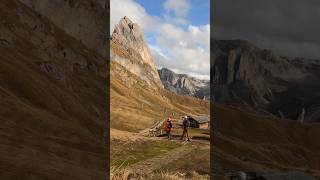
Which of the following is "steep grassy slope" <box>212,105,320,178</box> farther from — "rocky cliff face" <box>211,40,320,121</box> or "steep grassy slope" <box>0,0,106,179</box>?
"steep grassy slope" <box>0,0,106,179</box>

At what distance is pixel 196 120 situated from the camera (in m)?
81.6

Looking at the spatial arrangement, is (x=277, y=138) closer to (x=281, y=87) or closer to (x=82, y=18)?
(x=82, y=18)

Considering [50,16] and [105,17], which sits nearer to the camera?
[50,16]

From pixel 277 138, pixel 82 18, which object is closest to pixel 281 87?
pixel 277 138

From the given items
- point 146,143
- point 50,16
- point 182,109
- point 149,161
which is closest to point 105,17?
point 50,16

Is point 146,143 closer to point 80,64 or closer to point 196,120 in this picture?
point 196,120

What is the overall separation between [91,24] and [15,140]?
111m

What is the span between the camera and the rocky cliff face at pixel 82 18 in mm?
101238

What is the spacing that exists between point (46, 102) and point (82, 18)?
73.6 metres

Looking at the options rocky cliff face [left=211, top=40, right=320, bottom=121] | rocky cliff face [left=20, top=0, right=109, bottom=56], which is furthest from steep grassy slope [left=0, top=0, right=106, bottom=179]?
rocky cliff face [left=211, top=40, right=320, bottom=121]

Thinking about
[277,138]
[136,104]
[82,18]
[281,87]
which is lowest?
[277,138]

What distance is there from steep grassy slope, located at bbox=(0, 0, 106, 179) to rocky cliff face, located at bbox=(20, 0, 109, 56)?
5350 mm

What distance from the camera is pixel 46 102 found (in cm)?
4719

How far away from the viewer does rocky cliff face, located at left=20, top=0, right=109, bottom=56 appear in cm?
10124
